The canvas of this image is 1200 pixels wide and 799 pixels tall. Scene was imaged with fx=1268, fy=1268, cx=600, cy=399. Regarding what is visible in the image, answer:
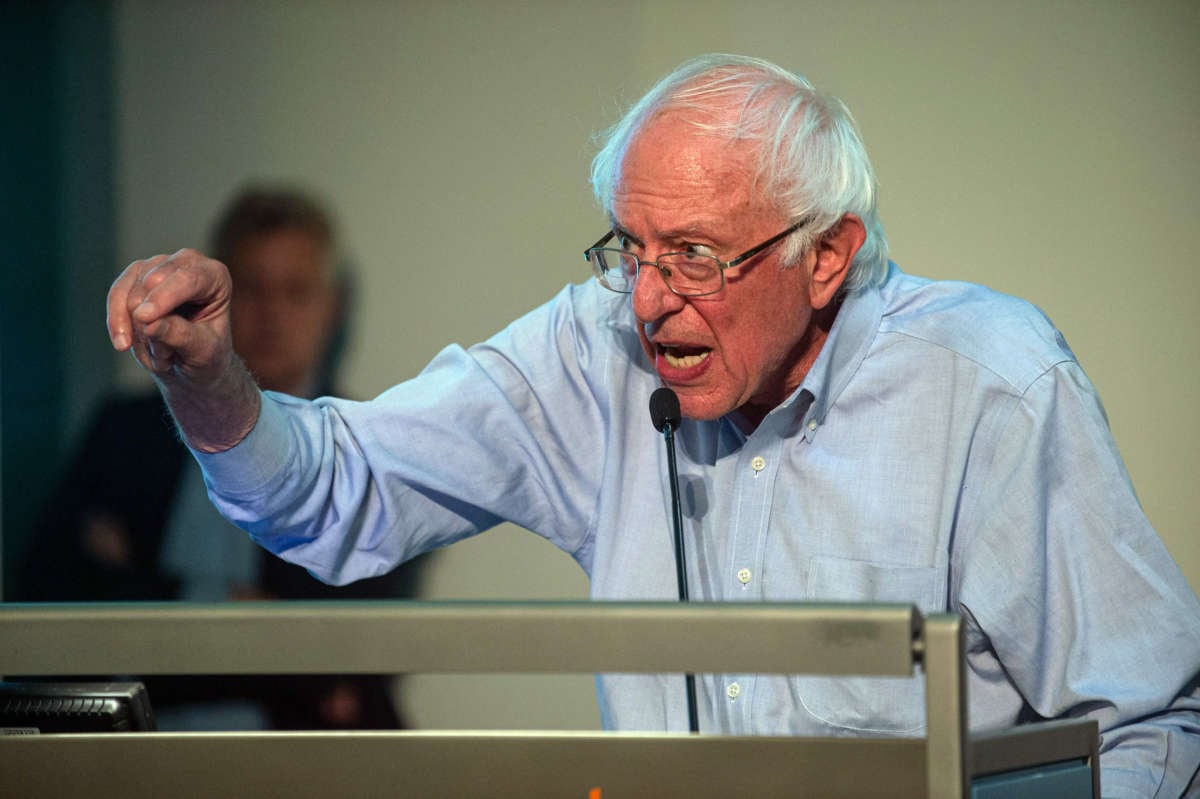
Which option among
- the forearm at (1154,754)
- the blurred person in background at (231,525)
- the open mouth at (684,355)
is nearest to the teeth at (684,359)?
the open mouth at (684,355)

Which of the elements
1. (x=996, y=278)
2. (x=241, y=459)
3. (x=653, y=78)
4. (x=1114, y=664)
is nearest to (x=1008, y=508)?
(x=1114, y=664)

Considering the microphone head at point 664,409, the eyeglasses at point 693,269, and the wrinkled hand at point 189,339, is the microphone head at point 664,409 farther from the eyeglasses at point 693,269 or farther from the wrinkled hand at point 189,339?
the wrinkled hand at point 189,339

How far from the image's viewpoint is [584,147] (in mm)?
2859

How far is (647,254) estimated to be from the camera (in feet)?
4.55

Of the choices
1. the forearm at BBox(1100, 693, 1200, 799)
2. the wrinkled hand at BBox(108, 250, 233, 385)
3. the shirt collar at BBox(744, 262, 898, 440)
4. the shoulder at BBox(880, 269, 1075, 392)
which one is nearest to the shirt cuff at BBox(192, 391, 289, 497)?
the wrinkled hand at BBox(108, 250, 233, 385)

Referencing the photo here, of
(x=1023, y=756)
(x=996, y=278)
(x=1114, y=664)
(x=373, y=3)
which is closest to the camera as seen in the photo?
(x=1023, y=756)

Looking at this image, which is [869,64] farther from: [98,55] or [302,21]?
[98,55]

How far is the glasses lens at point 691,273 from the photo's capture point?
4.53ft

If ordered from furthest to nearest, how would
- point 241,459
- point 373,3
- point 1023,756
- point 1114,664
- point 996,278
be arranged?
point 373,3 < point 996,278 < point 241,459 < point 1114,664 < point 1023,756

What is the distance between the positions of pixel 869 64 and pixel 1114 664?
1.78 meters

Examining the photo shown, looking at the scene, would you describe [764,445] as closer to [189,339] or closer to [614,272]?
[614,272]

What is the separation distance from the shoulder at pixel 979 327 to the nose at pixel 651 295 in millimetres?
279

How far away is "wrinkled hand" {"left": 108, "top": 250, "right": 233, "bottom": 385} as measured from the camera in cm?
107

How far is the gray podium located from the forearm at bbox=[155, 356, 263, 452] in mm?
544
